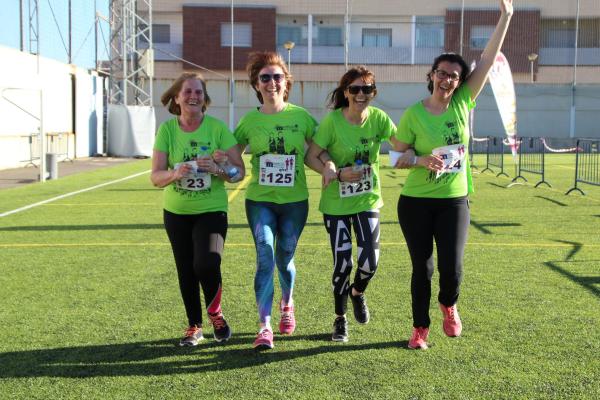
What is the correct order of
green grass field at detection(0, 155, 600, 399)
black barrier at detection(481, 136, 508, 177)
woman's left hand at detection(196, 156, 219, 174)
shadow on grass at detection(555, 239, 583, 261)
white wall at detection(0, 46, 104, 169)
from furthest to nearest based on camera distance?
white wall at detection(0, 46, 104, 169)
black barrier at detection(481, 136, 508, 177)
shadow on grass at detection(555, 239, 583, 261)
woman's left hand at detection(196, 156, 219, 174)
green grass field at detection(0, 155, 600, 399)

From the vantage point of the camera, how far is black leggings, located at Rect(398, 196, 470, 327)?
5012 millimetres

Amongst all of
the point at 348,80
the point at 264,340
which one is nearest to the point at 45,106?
the point at 348,80

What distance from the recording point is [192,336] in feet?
16.8

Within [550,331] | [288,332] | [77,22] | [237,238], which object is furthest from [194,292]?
[77,22]

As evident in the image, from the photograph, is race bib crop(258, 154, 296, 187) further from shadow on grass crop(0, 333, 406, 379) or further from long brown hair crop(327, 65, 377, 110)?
shadow on grass crop(0, 333, 406, 379)

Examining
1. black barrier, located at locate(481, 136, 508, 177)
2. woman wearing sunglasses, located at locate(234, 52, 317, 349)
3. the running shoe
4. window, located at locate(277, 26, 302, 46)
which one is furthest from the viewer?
window, located at locate(277, 26, 302, 46)

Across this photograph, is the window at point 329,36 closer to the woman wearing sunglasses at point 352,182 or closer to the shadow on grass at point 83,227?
the shadow on grass at point 83,227

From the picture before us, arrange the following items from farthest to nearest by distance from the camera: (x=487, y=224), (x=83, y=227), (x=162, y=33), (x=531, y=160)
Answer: (x=162, y=33) < (x=531, y=160) < (x=487, y=224) < (x=83, y=227)

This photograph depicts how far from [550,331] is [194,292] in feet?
8.10

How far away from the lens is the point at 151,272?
7676 millimetres

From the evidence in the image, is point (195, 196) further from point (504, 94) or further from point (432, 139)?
point (504, 94)

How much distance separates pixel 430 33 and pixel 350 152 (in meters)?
41.7

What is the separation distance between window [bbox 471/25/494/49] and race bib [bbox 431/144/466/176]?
42308mm

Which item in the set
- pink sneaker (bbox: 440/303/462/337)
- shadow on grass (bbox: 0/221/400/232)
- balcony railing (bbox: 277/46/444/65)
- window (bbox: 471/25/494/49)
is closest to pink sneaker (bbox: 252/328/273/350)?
pink sneaker (bbox: 440/303/462/337)
